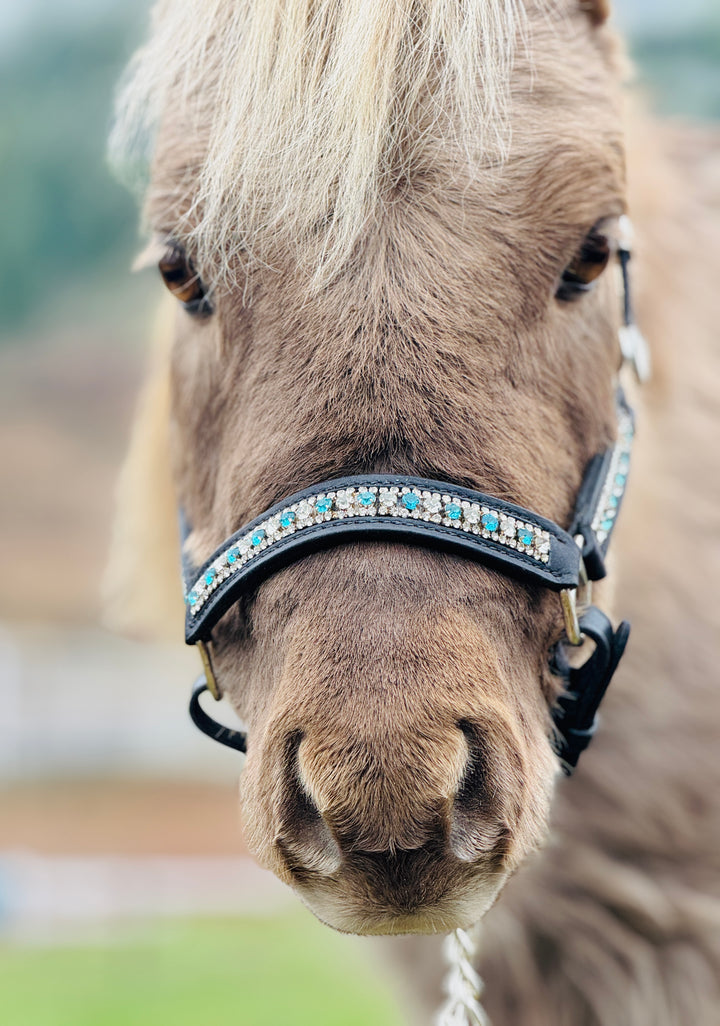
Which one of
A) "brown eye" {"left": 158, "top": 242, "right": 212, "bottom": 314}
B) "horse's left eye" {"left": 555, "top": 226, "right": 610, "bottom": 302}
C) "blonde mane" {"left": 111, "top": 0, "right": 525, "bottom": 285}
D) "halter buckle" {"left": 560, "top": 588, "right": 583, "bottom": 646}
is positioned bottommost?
"halter buckle" {"left": 560, "top": 588, "right": 583, "bottom": 646}

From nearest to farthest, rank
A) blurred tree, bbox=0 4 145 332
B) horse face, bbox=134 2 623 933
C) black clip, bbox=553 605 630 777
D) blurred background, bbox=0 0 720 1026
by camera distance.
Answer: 1. horse face, bbox=134 2 623 933
2. black clip, bbox=553 605 630 777
3. blurred background, bbox=0 0 720 1026
4. blurred tree, bbox=0 4 145 332

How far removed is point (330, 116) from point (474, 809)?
1.09 meters

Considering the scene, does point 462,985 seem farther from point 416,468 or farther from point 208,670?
point 416,468

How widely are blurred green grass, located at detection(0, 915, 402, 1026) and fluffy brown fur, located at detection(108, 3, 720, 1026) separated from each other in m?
3.63

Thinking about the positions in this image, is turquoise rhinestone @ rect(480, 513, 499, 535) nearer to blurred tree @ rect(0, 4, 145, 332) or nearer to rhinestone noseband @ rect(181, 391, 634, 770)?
rhinestone noseband @ rect(181, 391, 634, 770)

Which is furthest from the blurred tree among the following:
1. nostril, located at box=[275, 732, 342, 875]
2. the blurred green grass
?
nostril, located at box=[275, 732, 342, 875]

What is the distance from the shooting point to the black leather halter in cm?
154

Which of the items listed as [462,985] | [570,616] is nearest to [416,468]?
[570,616]

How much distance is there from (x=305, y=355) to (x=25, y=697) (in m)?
13.7

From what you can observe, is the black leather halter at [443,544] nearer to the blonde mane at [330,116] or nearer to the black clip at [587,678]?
the black clip at [587,678]

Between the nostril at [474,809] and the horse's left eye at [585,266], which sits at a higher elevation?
the horse's left eye at [585,266]

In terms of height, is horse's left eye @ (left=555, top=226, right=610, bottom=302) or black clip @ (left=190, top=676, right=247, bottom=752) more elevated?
horse's left eye @ (left=555, top=226, right=610, bottom=302)

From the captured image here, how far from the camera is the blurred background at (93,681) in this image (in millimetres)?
6496

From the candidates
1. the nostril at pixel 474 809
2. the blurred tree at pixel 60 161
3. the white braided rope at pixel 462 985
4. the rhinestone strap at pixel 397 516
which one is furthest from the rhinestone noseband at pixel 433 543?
the blurred tree at pixel 60 161
